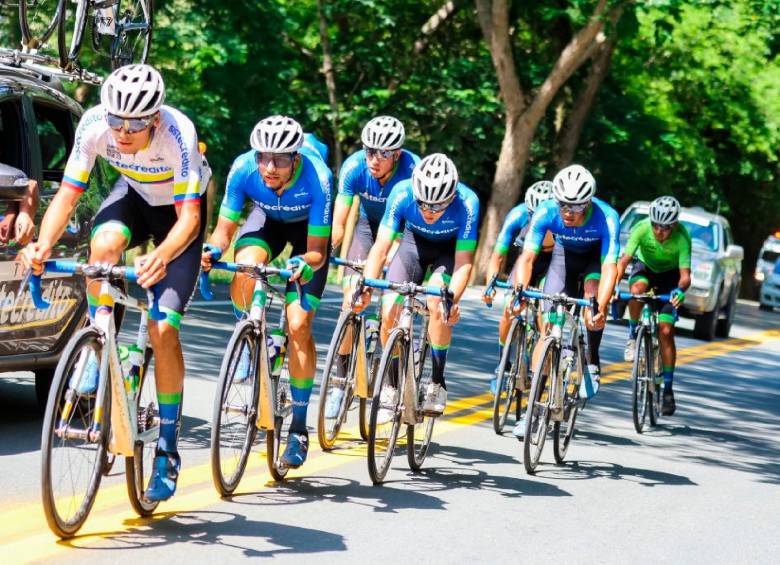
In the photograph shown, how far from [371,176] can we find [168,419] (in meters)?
4.15

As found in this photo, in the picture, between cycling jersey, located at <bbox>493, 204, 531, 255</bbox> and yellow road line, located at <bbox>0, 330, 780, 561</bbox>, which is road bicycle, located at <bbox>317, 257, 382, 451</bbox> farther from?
cycling jersey, located at <bbox>493, 204, 531, 255</bbox>

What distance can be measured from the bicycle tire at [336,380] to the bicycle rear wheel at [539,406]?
111cm

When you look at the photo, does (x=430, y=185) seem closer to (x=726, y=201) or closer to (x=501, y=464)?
(x=501, y=464)

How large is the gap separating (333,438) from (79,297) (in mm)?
1784

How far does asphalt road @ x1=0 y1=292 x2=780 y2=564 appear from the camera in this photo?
253 inches

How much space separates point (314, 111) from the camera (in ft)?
101

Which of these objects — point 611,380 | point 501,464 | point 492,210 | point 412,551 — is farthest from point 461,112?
point 412,551

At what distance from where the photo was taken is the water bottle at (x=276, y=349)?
7.73 metres

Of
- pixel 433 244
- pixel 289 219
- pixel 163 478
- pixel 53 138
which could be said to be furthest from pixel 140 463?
pixel 433 244

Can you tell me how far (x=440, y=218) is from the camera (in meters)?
9.45

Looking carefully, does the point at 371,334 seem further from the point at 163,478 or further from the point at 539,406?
the point at 163,478

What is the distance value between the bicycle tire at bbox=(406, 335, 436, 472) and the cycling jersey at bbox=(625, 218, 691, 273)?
4.12 metres

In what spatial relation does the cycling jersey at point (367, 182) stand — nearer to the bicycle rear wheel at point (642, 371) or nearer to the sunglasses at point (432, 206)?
the sunglasses at point (432, 206)

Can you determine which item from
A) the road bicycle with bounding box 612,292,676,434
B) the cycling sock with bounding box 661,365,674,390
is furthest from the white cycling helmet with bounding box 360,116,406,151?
the cycling sock with bounding box 661,365,674,390
